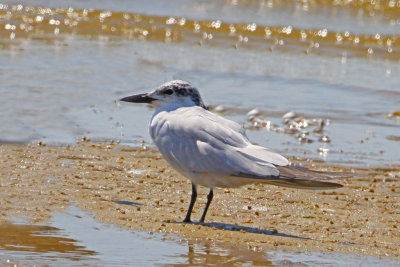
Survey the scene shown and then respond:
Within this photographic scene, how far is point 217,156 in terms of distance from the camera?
5031mm

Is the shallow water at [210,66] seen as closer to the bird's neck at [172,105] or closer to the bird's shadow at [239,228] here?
the bird's neck at [172,105]

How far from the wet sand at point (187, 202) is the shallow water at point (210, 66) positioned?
0.74m

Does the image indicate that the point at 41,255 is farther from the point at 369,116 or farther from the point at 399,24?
the point at 399,24

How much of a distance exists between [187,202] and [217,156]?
74cm

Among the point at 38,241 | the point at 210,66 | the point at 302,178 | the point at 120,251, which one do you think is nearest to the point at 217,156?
the point at 302,178

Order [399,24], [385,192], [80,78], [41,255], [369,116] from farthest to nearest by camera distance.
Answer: [399,24] → [80,78] → [369,116] → [385,192] → [41,255]

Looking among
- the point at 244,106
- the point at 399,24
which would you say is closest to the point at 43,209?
the point at 244,106

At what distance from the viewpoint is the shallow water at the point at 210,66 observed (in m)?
7.89

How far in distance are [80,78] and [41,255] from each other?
5.60m

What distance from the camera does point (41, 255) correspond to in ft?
13.8

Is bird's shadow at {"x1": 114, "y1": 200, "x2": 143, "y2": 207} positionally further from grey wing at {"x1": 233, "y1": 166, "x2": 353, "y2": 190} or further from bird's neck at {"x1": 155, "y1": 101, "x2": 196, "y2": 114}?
grey wing at {"x1": 233, "y1": 166, "x2": 353, "y2": 190}

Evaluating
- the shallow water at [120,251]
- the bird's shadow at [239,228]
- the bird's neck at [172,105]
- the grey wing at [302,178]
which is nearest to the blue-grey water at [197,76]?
the shallow water at [120,251]

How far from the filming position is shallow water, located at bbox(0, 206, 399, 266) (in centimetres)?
418

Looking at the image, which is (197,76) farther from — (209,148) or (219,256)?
(219,256)
